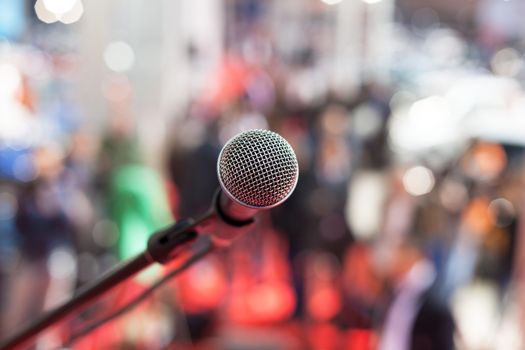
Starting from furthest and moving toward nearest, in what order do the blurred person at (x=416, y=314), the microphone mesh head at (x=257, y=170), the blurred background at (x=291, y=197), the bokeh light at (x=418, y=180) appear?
the bokeh light at (x=418, y=180) < the blurred background at (x=291, y=197) < the blurred person at (x=416, y=314) < the microphone mesh head at (x=257, y=170)

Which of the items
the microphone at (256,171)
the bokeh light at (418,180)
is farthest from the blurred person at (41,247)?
the microphone at (256,171)

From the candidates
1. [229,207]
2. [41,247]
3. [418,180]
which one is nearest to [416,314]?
[418,180]

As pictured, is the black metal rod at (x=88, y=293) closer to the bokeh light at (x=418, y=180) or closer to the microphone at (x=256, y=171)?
the microphone at (x=256, y=171)

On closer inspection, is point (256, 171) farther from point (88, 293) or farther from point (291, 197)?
point (291, 197)

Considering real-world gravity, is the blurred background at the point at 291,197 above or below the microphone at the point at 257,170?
below

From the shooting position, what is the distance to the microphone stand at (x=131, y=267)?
80 cm

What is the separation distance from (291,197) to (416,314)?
1.32 metres

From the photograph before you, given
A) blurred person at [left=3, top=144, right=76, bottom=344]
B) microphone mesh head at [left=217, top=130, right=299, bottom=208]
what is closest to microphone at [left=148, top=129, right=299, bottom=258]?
microphone mesh head at [left=217, top=130, right=299, bottom=208]

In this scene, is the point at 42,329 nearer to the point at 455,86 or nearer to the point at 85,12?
the point at 85,12

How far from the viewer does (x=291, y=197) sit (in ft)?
13.7

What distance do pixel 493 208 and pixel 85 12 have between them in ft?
8.33

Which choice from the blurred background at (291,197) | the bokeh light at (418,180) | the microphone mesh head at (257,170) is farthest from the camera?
the bokeh light at (418,180)

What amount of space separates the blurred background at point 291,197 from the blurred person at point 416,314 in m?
0.01

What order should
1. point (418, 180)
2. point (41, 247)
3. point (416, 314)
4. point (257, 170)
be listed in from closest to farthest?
point (257, 170) < point (416, 314) < point (41, 247) < point (418, 180)
